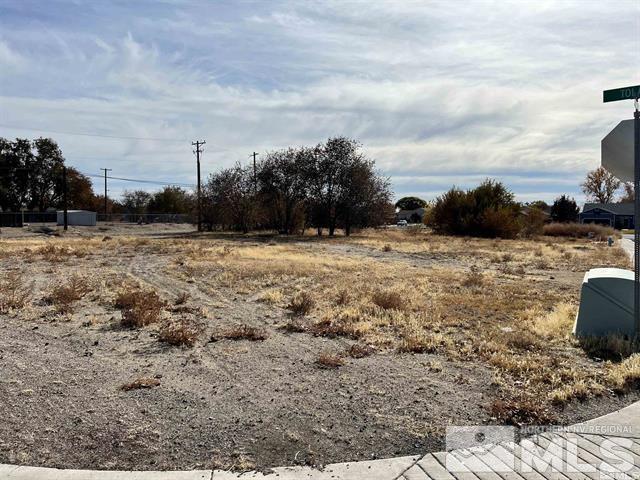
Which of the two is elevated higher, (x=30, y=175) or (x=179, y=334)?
(x=30, y=175)

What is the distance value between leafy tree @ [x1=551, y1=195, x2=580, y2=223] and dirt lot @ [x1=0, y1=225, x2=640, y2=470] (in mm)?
87736

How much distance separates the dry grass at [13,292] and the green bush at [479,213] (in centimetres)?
4211

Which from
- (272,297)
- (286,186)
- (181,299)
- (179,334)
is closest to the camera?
(179,334)

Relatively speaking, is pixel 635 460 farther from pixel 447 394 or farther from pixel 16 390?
pixel 16 390

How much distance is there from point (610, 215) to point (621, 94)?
3743 inches

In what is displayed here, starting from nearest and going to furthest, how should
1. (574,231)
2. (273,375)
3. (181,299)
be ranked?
(273,375) → (181,299) → (574,231)

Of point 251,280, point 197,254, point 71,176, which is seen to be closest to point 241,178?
point 197,254

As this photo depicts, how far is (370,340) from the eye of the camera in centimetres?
717

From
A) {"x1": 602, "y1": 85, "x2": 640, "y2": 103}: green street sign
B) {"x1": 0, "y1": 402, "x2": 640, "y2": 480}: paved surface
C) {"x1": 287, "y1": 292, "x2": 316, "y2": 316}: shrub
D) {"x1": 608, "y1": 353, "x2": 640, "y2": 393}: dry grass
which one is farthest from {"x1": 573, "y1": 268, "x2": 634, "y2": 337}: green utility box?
{"x1": 287, "y1": 292, "x2": 316, "y2": 316}: shrub

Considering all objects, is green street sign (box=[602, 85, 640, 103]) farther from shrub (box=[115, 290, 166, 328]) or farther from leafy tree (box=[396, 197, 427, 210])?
leafy tree (box=[396, 197, 427, 210])

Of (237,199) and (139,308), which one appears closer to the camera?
(139,308)

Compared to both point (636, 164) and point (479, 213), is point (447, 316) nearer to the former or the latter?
point (636, 164)

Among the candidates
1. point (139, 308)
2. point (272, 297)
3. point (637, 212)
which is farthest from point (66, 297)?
point (637, 212)

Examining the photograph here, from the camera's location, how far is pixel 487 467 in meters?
3.56
